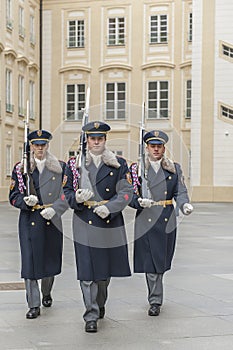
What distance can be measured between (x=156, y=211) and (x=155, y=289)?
0.80 meters

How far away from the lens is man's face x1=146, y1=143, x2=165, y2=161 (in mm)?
7902

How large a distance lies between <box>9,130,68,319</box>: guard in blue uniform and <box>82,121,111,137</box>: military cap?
0.60 m

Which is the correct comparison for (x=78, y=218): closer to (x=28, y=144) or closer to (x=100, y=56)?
(x=28, y=144)

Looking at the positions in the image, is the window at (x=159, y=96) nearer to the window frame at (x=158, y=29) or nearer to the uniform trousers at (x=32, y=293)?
the window frame at (x=158, y=29)

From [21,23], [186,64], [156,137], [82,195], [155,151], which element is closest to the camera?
[82,195]

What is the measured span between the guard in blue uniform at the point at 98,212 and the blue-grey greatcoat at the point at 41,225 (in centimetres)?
39

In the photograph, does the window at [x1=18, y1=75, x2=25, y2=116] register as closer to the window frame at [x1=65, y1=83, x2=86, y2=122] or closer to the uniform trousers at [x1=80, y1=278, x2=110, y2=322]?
the window frame at [x1=65, y1=83, x2=86, y2=122]

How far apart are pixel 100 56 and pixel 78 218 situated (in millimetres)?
35836

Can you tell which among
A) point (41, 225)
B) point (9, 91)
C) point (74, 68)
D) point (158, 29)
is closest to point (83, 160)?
point (41, 225)

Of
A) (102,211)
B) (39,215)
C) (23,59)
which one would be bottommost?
(39,215)

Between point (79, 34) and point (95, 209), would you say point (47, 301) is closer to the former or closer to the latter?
point (95, 209)

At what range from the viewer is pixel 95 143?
7234mm

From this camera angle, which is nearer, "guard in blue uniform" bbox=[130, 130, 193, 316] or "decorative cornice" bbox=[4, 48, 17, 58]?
→ "guard in blue uniform" bbox=[130, 130, 193, 316]

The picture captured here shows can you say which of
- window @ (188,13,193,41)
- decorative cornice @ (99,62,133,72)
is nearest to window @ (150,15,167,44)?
window @ (188,13,193,41)
